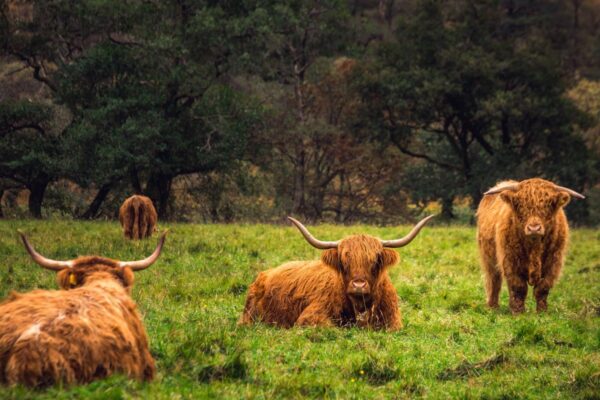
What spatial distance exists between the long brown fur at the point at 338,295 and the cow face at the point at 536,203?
8.36 feet

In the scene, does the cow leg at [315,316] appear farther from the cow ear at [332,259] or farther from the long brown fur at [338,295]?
the cow ear at [332,259]

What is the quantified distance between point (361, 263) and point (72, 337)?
4288mm

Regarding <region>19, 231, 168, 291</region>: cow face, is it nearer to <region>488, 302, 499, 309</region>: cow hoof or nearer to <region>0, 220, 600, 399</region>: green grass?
<region>0, 220, 600, 399</region>: green grass

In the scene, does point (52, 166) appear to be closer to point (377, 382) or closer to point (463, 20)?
point (463, 20)

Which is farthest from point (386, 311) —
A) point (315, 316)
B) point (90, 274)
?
point (90, 274)

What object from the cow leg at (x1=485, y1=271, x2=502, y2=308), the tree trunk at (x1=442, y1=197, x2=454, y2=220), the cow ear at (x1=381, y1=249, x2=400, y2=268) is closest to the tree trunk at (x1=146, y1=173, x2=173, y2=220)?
the tree trunk at (x1=442, y1=197, x2=454, y2=220)

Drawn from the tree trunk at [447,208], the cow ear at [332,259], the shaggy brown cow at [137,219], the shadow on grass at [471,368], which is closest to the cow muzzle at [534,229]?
the cow ear at [332,259]

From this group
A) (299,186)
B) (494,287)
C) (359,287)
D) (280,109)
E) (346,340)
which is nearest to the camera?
(346,340)

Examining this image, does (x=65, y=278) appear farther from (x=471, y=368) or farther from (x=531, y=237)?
(x=531, y=237)

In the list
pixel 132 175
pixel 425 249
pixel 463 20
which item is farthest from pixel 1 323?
pixel 463 20

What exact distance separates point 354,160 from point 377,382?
30152 millimetres

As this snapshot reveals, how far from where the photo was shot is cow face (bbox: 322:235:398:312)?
29.0 feet

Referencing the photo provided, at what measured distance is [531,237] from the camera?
36.3ft

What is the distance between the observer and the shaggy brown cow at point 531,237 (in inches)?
431
